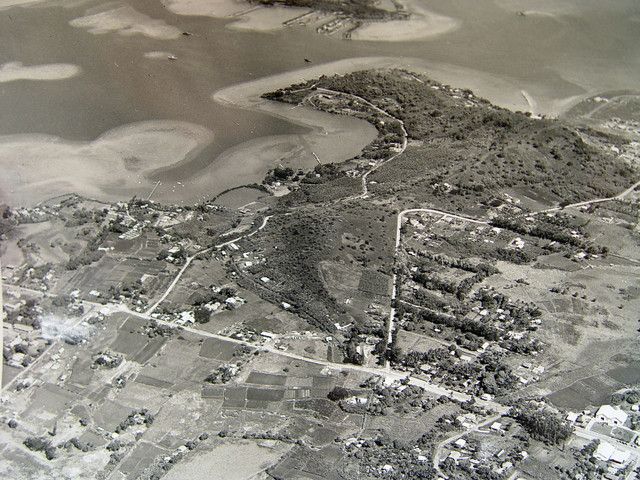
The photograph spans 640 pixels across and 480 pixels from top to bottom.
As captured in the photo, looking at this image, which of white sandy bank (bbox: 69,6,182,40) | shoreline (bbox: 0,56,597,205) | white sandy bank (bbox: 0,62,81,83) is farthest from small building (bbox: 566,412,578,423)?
white sandy bank (bbox: 69,6,182,40)

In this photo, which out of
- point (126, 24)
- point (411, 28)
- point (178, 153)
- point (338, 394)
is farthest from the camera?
point (411, 28)

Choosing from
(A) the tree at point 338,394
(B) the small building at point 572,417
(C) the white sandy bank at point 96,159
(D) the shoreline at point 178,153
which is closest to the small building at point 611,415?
(B) the small building at point 572,417

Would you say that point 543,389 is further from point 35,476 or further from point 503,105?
point 503,105

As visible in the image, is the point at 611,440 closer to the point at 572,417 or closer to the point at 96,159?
the point at 572,417

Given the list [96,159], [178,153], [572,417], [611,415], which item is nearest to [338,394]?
[572,417]

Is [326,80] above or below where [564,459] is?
above

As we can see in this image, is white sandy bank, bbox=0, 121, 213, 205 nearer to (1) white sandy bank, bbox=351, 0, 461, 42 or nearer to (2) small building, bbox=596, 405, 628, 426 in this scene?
(1) white sandy bank, bbox=351, 0, 461, 42

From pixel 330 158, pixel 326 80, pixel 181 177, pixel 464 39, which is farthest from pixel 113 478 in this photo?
pixel 464 39
